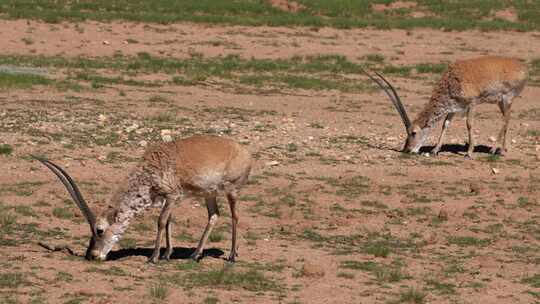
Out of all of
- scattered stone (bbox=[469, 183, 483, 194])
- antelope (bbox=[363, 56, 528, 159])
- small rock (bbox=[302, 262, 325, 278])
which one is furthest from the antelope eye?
antelope (bbox=[363, 56, 528, 159])

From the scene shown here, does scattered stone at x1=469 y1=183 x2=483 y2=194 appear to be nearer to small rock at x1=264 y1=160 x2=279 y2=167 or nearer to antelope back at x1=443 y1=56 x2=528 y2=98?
antelope back at x1=443 y1=56 x2=528 y2=98

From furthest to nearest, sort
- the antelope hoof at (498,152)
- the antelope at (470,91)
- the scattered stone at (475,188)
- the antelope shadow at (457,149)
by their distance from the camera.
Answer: the antelope shadow at (457,149) → the antelope hoof at (498,152) → the antelope at (470,91) → the scattered stone at (475,188)

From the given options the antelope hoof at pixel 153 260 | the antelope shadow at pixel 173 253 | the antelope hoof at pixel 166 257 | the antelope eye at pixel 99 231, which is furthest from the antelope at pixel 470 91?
the antelope eye at pixel 99 231

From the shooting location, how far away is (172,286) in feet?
38.8

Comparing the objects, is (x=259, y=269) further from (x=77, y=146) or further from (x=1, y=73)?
(x=1, y=73)

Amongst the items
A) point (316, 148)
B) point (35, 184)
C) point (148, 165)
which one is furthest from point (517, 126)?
point (148, 165)

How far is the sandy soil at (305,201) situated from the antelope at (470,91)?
478mm

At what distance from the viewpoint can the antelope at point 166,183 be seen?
12.5 meters

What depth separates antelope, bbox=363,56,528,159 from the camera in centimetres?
2000

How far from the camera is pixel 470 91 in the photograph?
20.0 m

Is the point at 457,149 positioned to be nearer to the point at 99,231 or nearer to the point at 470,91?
the point at 470,91

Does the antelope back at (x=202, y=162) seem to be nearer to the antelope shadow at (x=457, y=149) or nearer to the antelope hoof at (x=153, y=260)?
the antelope hoof at (x=153, y=260)

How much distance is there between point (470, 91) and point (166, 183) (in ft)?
29.1

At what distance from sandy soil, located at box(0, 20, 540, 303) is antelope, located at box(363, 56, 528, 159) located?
478mm
